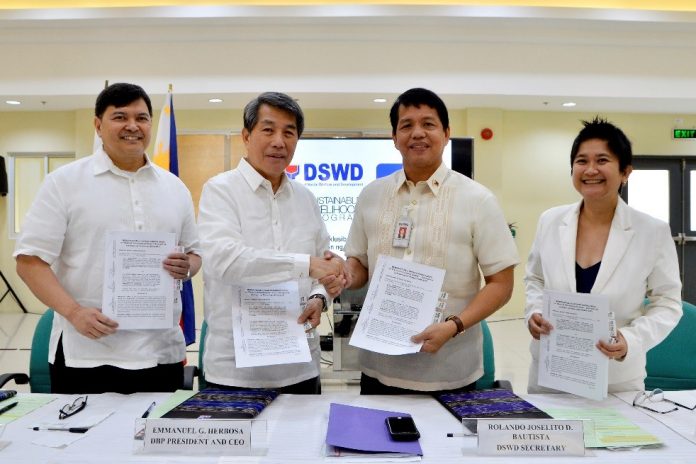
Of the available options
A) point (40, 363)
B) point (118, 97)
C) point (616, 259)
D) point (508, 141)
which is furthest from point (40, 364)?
point (508, 141)

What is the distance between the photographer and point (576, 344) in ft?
5.59

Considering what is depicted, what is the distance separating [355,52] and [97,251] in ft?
17.0

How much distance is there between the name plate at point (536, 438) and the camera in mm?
1359

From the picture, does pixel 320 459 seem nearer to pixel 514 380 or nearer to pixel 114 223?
pixel 114 223

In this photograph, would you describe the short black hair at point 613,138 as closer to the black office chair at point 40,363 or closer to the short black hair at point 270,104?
the short black hair at point 270,104

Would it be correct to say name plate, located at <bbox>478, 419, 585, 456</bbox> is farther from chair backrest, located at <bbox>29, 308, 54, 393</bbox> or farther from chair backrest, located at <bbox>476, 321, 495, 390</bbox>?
chair backrest, located at <bbox>29, 308, 54, 393</bbox>

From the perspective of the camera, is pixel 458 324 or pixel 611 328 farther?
pixel 458 324

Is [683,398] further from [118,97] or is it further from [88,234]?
[118,97]

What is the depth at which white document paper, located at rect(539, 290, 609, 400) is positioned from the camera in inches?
65.2

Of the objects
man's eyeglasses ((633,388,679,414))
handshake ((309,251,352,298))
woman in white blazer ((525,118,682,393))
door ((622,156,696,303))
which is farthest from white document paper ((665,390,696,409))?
door ((622,156,696,303))

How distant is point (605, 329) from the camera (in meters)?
1.64

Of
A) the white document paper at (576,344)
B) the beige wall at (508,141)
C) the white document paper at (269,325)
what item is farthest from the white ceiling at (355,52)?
the white document paper at (576,344)

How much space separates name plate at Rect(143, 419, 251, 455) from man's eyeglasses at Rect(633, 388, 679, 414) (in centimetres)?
128

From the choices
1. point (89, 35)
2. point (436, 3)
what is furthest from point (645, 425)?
point (89, 35)
